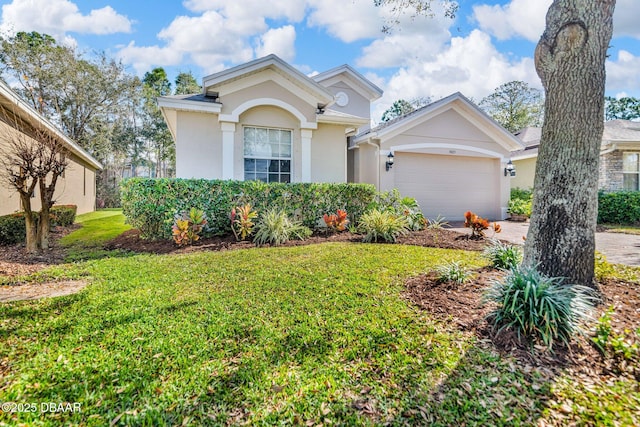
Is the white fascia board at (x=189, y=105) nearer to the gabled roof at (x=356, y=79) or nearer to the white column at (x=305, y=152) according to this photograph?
the white column at (x=305, y=152)

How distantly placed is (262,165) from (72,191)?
12.2 meters

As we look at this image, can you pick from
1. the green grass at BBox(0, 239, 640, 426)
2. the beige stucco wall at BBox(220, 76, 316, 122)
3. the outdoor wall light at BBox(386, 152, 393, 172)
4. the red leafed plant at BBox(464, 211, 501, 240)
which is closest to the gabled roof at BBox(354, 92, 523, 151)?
the outdoor wall light at BBox(386, 152, 393, 172)

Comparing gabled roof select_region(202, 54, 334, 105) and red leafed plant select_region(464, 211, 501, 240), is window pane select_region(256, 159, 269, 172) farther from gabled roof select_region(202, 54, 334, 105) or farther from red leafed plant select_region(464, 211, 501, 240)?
red leafed plant select_region(464, 211, 501, 240)

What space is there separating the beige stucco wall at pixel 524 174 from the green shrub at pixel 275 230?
1469 cm

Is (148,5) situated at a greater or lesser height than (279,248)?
greater

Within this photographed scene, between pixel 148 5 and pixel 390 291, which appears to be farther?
pixel 148 5


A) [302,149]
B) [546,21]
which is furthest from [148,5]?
[546,21]

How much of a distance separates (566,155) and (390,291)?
2718 millimetres

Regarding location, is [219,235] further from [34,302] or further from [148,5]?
[148,5]

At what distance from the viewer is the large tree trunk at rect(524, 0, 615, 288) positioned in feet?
11.9

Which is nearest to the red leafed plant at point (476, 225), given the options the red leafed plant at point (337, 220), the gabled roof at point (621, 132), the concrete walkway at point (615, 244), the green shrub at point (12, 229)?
the concrete walkway at point (615, 244)

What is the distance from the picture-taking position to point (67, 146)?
39.8ft

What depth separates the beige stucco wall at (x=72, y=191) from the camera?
916 centimetres

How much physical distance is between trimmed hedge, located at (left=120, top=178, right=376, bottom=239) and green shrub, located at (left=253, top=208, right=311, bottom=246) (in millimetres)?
570
